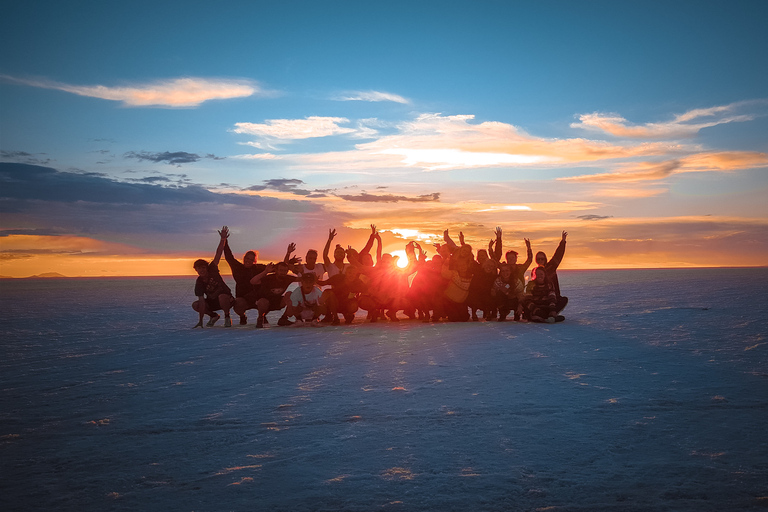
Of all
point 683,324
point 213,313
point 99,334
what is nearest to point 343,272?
point 213,313

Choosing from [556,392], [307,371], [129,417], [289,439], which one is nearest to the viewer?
[289,439]

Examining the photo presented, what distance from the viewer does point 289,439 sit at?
4754mm

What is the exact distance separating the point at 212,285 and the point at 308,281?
2.34 metres

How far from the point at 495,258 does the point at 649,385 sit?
24.4 ft

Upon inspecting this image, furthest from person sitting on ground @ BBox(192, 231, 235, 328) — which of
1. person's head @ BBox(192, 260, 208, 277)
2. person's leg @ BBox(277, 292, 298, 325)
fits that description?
person's leg @ BBox(277, 292, 298, 325)

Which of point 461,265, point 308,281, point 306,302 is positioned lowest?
point 306,302

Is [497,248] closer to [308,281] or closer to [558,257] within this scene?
[558,257]

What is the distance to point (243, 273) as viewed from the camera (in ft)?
43.2

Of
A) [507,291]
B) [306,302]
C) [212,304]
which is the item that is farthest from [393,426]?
[212,304]

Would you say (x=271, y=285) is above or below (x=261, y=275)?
below

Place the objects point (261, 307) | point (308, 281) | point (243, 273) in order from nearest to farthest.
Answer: point (308, 281)
point (243, 273)
point (261, 307)

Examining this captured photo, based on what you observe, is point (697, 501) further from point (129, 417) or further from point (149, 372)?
point (149, 372)

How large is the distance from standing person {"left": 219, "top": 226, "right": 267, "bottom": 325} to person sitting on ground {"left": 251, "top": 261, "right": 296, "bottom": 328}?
163 millimetres

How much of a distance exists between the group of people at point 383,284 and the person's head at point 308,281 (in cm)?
2
